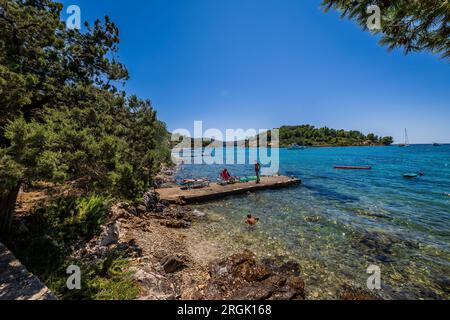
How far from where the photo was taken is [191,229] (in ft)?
39.2

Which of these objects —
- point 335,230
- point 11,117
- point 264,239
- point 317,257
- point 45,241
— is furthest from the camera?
point 335,230

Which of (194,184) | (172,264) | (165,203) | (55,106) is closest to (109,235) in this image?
(172,264)

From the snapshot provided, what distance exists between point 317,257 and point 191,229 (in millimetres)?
6900

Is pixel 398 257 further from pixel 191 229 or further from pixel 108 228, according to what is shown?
pixel 108 228

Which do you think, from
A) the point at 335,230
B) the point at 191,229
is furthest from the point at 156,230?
the point at 335,230

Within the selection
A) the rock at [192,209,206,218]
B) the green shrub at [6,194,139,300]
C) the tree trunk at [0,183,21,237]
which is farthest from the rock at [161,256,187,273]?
the rock at [192,209,206,218]

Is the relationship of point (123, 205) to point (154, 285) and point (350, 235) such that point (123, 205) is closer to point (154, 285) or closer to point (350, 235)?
point (154, 285)

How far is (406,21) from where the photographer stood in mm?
4500

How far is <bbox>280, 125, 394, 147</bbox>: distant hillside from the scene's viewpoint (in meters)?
167

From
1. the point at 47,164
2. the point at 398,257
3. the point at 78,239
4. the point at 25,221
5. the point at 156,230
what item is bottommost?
the point at 398,257

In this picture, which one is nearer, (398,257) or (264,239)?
(398,257)

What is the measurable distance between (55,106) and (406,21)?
409 inches

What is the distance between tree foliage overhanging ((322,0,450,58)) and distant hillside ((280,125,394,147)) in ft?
569

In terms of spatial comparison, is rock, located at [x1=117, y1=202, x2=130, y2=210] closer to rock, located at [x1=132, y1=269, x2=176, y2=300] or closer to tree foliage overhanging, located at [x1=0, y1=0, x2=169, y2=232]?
tree foliage overhanging, located at [x1=0, y1=0, x2=169, y2=232]
